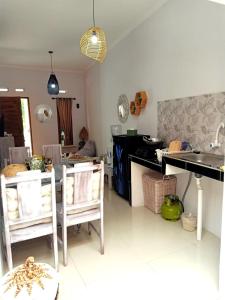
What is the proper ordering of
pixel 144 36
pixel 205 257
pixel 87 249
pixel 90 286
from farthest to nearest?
1. pixel 144 36
2. pixel 87 249
3. pixel 205 257
4. pixel 90 286

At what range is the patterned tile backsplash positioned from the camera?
2.39 meters

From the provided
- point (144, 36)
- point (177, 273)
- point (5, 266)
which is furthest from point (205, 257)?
point (144, 36)

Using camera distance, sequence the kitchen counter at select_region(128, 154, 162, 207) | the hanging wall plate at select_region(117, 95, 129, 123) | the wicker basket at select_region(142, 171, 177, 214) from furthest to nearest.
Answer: the hanging wall plate at select_region(117, 95, 129, 123) < the kitchen counter at select_region(128, 154, 162, 207) < the wicker basket at select_region(142, 171, 177, 214)

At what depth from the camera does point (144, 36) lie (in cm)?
352

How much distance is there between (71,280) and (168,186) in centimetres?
181

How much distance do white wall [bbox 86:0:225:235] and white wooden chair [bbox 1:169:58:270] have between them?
1824mm

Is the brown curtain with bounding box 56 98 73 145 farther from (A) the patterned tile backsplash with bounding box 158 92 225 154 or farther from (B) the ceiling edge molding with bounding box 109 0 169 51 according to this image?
(A) the patterned tile backsplash with bounding box 158 92 225 154

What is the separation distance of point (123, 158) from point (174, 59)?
1624mm

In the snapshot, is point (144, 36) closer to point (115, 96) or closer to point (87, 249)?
point (115, 96)

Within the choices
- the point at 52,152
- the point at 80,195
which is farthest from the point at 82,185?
the point at 52,152

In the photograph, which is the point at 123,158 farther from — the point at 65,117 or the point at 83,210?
the point at 65,117

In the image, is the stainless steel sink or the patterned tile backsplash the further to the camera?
the patterned tile backsplash

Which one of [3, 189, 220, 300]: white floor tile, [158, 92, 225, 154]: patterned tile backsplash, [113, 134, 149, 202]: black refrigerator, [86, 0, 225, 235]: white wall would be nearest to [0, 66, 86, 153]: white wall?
[86, 0, 225, 235]: white wall

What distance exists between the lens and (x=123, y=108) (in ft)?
14.1
